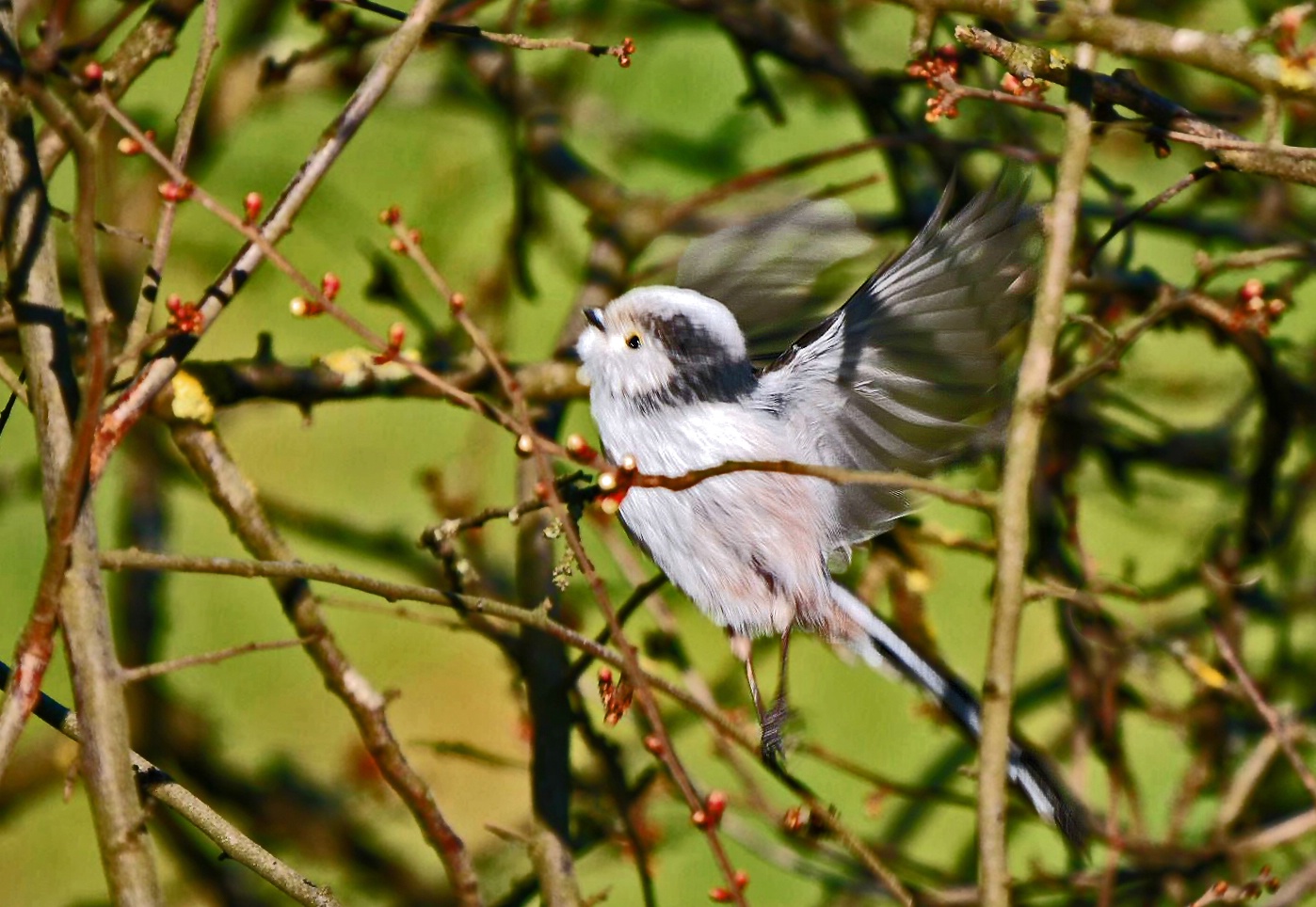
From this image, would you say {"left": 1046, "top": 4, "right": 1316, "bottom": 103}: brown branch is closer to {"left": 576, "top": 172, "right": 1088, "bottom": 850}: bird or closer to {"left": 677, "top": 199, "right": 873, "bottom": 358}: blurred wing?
{"left": 576, "top": 172, "right": 1088, "bottom": 850}: bird

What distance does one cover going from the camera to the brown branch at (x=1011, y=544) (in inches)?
50.9

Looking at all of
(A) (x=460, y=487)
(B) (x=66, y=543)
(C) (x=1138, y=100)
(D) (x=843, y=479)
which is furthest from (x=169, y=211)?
(A) (x=460, y=487)

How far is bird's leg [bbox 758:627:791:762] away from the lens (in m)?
2.08

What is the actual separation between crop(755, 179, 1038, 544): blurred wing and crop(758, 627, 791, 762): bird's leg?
24 centimetres

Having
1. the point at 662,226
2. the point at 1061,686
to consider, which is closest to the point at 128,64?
the point at 662,226

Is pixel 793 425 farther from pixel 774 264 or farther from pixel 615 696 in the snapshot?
pixel 615 696

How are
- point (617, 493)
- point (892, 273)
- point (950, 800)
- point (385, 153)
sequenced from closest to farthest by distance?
1. point (617, 493)
2. point (892, 273)
3. point (950, 800)
4. point (385, 153)

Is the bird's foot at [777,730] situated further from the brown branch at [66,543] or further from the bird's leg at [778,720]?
the brown branch at [66,543]

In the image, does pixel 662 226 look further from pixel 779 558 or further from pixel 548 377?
pixel 779 558

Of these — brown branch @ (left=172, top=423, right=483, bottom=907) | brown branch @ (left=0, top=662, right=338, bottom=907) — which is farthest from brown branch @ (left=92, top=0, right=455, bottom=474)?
brown branch @ (left=172, top=423, right=483, bottom=907)

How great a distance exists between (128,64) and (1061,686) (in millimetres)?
2379

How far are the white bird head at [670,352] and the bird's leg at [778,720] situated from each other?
16.1 inches

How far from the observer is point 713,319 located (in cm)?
210

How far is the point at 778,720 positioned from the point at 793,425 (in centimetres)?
46
